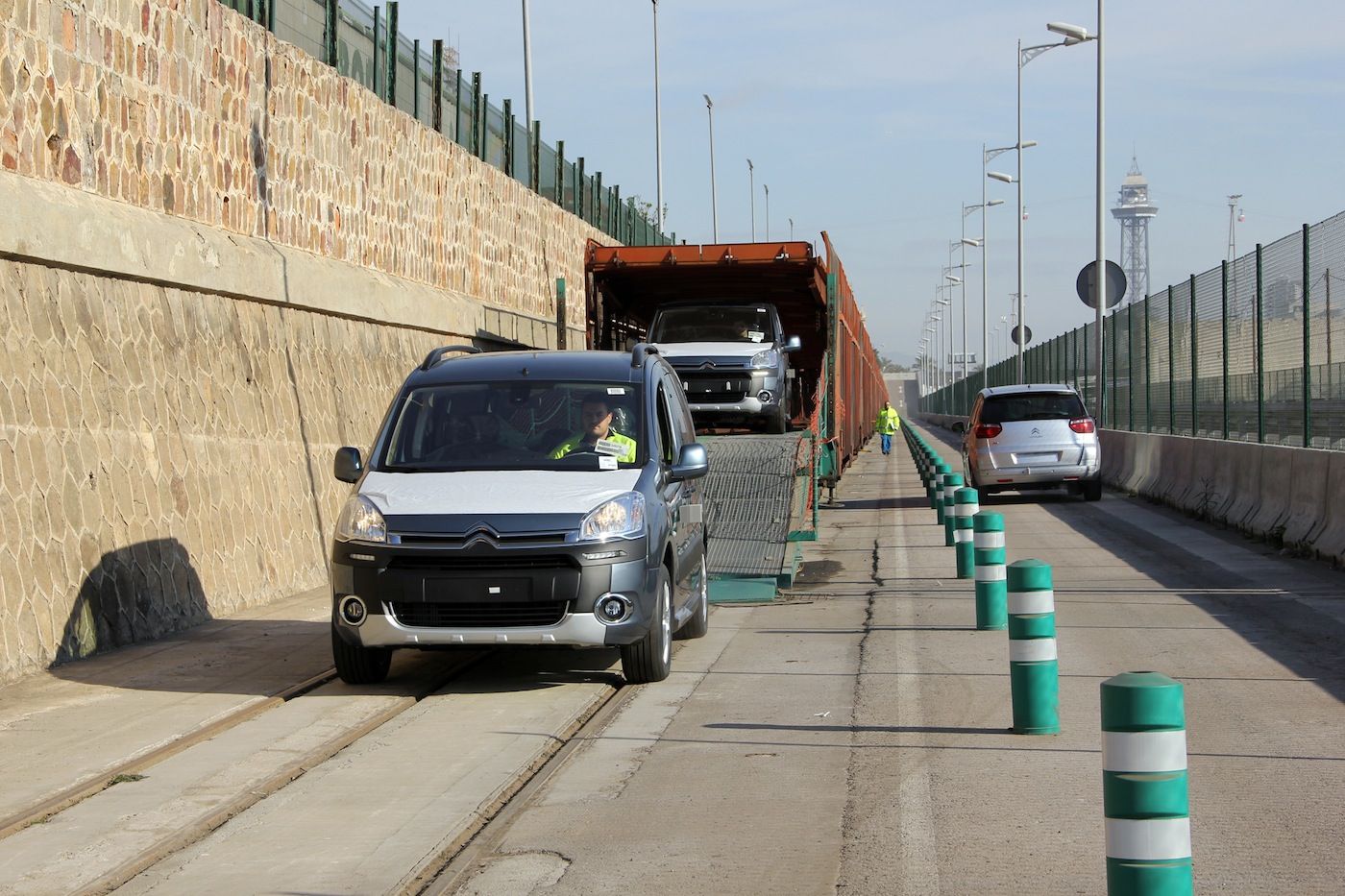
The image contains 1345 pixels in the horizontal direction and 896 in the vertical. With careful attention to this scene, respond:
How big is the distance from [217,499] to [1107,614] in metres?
6.83

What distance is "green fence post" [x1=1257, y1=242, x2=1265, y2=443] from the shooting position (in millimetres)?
21031

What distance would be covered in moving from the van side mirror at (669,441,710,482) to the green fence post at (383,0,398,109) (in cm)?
1302

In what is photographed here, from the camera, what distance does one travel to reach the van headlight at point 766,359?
20.5 meters

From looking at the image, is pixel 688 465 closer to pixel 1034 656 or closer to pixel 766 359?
pixel 1034 656

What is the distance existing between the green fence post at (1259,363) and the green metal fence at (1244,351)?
20 mm

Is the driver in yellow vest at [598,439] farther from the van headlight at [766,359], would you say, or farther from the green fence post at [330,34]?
the green fence post at [330,34]

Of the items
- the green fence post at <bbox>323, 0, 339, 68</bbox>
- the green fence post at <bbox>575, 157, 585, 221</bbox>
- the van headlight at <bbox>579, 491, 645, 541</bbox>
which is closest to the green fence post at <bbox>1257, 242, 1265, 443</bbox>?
the green fence post at <bbox>323, 0, 339, 68</bbox>

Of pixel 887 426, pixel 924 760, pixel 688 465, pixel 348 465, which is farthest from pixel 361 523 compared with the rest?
pixel 887 426

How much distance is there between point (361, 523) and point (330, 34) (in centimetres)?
1193

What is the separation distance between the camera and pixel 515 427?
10609mm

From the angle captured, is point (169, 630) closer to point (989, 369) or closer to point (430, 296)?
point (430, 296)

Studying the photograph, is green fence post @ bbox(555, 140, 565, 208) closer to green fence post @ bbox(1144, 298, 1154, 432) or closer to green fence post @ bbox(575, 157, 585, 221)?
green fence post @ bbox(575, 157, 585, 221)

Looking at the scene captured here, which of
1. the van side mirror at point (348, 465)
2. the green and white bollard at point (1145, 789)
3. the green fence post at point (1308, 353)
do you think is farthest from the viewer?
the green fence post at point (1308, 353)

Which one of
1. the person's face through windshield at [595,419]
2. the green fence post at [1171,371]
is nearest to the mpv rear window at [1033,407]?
the green fence post at [1171,371]
